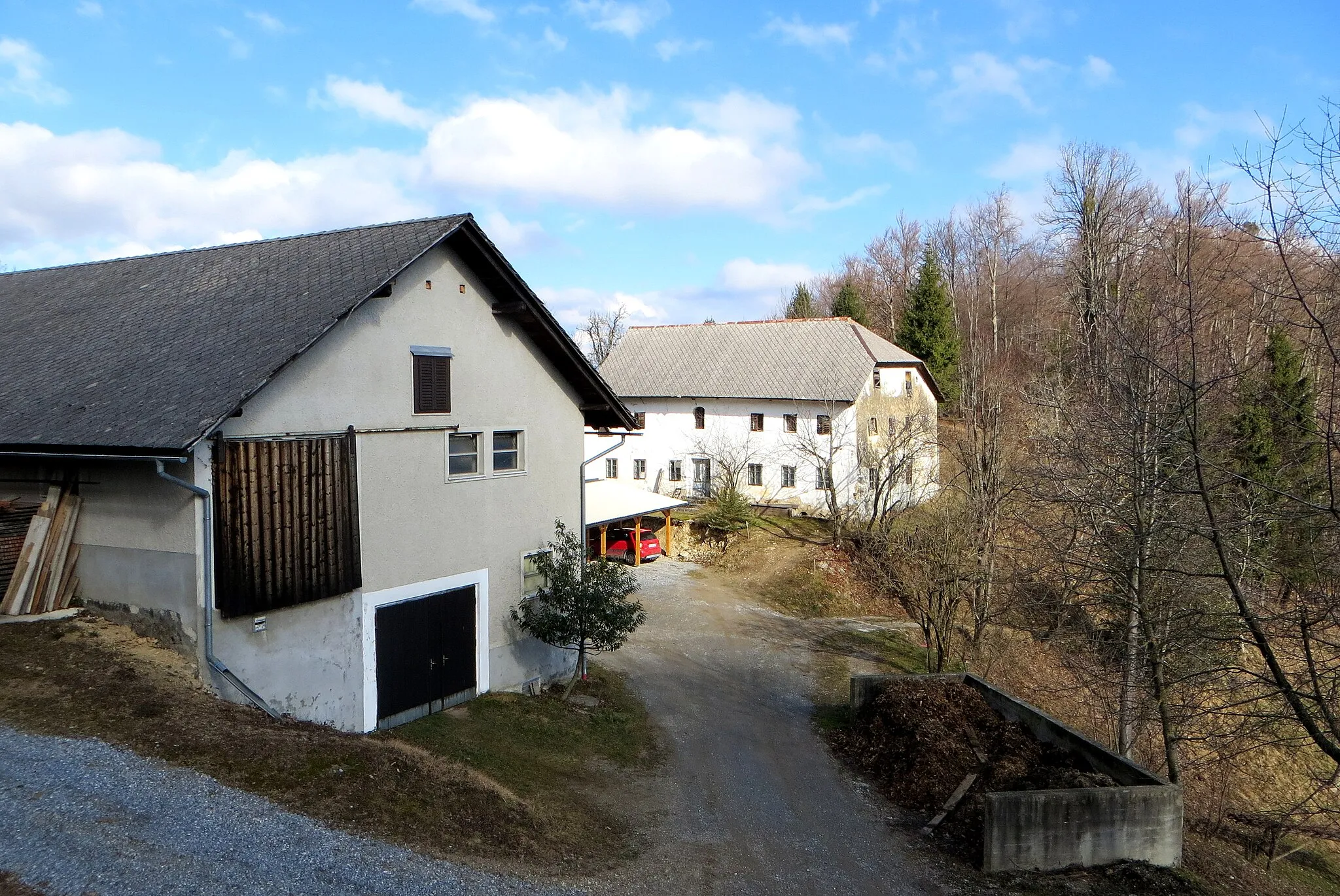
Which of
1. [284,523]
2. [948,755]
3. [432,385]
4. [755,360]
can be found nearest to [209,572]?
[284,523]

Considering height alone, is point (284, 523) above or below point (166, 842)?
above

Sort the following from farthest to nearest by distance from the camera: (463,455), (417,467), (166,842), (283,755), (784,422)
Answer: (784,422) → (463,455) → (417,467) → (283,755) → (166,842)

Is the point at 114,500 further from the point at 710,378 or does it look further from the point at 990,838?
the point at 710,378

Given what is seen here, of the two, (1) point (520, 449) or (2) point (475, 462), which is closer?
(2) point (475, 462)

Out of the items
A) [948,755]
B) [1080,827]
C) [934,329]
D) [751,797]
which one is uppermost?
[934,329]

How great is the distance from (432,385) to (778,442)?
26.6 m

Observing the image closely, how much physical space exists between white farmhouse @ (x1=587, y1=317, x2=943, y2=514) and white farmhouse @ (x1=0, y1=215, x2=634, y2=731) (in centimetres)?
2089

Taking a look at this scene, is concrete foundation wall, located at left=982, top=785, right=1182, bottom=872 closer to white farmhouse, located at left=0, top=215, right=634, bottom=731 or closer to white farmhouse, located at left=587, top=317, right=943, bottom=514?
white farmhouse, located at left=0, top=215, right=634, bottom=731

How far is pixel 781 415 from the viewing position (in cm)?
3912

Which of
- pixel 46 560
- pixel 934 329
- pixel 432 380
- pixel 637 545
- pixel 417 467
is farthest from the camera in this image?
pixel 934 329

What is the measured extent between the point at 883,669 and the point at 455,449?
13.2 metres

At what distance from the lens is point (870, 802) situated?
40.8 ft

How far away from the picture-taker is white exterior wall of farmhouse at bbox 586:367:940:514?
36.8 meters

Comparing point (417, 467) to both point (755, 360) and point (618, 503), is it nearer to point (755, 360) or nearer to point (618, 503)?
point (618, 503)
